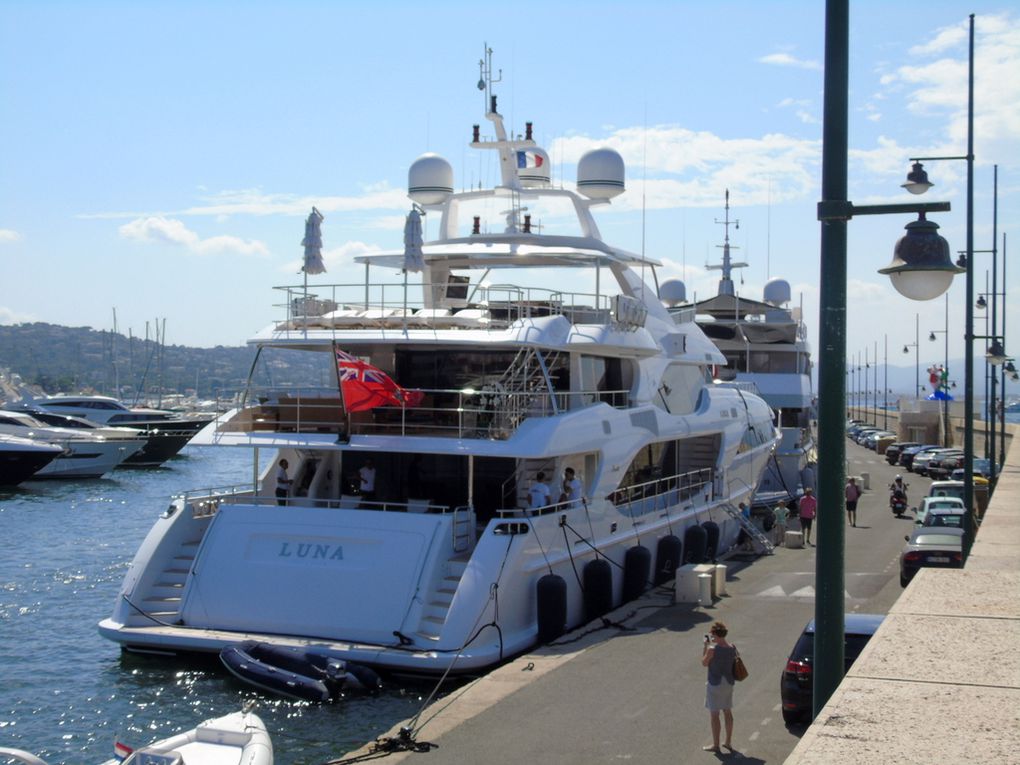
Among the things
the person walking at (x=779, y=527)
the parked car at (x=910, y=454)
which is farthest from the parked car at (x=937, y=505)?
the parked car at (x=910, y=454)

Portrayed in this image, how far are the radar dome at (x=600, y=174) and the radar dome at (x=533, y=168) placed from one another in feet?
2.46

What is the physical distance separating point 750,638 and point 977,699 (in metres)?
10.4

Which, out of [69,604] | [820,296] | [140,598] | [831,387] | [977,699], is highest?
[820,296]

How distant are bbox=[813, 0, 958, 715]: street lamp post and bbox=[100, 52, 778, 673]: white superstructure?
8.10m

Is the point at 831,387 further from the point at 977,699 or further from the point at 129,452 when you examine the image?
the point at 129,452

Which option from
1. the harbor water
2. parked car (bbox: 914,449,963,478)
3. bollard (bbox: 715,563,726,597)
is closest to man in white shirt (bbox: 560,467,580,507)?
bollard (bbox: 715,563,726,597)

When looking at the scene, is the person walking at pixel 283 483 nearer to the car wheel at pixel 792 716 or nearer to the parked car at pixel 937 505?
the car wheel at pixel 792 716

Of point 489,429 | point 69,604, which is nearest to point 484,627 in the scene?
point 489,429

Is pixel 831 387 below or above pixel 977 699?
above

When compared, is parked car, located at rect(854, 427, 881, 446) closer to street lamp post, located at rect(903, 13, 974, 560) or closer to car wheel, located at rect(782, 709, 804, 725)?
street lamp post, located at rect(903, 13, 974, 560)

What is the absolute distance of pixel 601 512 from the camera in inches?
679

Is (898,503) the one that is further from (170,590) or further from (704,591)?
(170,590)

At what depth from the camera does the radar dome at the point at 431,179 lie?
23.6 metres

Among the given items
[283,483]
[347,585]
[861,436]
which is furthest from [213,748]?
[861,436]
